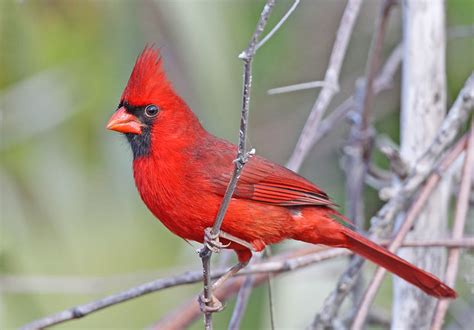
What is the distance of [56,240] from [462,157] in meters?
2.08

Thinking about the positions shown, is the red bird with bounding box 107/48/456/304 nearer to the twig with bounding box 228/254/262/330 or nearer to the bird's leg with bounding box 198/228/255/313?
the bird's leg with bounding box 198/228/255/313

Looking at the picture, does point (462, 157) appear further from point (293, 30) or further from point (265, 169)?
point (293, 30)

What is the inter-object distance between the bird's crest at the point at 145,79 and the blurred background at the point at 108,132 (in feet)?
3.16

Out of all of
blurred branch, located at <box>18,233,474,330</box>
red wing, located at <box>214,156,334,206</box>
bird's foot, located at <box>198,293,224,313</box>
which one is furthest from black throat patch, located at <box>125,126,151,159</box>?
bird's foot, located at <box>198,293,224,313</box>

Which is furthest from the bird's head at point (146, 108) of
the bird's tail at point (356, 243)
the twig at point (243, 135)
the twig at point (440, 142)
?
the twig at point (440, 142)

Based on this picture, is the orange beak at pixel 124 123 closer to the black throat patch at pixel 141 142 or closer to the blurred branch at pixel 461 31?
the black throat patch at pixel 141 142

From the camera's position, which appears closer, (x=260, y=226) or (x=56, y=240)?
(x=260, y=226)

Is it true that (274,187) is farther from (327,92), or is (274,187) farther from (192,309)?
(192,309)

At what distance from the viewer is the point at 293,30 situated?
4.79 meters

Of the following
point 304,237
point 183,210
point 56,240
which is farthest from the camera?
point 56,240

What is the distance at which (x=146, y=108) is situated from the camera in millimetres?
3129

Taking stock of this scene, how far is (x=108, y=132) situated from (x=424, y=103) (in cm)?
174

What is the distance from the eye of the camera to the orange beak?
10.0 ft

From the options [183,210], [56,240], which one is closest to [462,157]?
[183,210]
